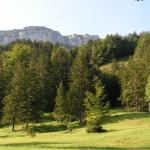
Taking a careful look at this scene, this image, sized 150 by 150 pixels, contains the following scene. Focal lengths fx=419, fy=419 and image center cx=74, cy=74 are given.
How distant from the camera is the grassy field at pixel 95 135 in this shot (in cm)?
4608

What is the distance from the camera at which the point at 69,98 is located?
303 ft

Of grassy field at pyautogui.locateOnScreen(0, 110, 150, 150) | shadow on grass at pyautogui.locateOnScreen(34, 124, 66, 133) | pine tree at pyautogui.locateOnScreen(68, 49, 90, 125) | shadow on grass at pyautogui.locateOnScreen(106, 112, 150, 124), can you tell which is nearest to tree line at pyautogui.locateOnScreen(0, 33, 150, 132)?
→ pine tree at pyautogui.locateOnScreen(68, 49, 90, 125)

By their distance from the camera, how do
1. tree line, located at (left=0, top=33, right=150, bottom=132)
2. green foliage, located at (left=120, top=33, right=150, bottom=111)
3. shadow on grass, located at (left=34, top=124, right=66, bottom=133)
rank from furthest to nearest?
green foliage, located at (left=120, top=33, right=150, bottom=111) < tree line, located at (left=0, top=33, right=150, bottom=132) < shadow on grass, located at (left=34, top=124, right=66, bottom=133)

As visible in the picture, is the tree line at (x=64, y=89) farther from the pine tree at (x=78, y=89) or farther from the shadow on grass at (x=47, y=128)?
the shadow on grass at (x=47, y=128)

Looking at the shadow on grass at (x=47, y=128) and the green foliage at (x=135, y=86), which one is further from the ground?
the green foliage at (x=135, y=86)

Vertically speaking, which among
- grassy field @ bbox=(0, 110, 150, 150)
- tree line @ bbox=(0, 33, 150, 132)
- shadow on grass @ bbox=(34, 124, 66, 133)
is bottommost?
shadow on grass @ bbox=(34, 124, 66, 133)

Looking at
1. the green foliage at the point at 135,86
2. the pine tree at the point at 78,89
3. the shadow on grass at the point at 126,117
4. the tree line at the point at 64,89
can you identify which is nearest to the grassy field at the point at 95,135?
the shadow on grass at the point at 126,117

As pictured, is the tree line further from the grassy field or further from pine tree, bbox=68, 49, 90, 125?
the grassy field

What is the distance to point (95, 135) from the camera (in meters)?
57.1

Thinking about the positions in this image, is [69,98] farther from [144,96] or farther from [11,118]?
[144,96]

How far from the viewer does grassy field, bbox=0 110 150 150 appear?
46.1 metres

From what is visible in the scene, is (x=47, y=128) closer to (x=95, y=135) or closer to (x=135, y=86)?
(x=135, y=86)

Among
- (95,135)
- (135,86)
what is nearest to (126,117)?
(135,86)

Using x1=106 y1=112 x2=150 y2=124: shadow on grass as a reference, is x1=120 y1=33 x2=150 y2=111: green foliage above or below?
above
